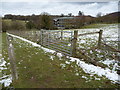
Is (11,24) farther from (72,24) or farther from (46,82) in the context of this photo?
(46,82)

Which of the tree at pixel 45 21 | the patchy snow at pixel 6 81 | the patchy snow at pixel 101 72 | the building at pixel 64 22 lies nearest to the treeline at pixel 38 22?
the tree at pixel 45 21

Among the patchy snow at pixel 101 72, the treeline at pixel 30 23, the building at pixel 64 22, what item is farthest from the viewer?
the treeline at pixel 30 23

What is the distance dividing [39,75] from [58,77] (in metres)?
0.67

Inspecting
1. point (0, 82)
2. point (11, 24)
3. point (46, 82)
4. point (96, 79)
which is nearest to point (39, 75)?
point (46, 82)

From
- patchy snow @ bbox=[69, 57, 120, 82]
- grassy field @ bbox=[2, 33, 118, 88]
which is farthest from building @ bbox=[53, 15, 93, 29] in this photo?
grassy field @ bbox=[2, 33, 118, 88]

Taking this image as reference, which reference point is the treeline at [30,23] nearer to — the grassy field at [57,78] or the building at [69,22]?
the building at [69,22]

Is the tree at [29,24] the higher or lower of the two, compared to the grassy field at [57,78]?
higher

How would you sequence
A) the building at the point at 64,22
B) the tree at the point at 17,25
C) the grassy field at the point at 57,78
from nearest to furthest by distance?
the grassy field at the point at 57,78 < the building at the point at 64,22 < the tree at the point at 17,25

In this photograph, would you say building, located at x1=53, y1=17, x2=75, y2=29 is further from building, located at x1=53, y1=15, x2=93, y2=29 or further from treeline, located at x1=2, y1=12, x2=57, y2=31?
treeline, located at x1=2, y1=12, x2=57, y2=31

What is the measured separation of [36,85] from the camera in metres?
2.46

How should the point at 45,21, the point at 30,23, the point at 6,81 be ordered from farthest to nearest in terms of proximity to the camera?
the point at 30,23
the point at 45,21
the point at 6,81

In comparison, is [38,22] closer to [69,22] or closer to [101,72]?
[69,22]

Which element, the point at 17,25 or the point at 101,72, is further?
the point at 17,25

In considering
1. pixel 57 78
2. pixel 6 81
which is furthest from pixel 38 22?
pixel 57 78
